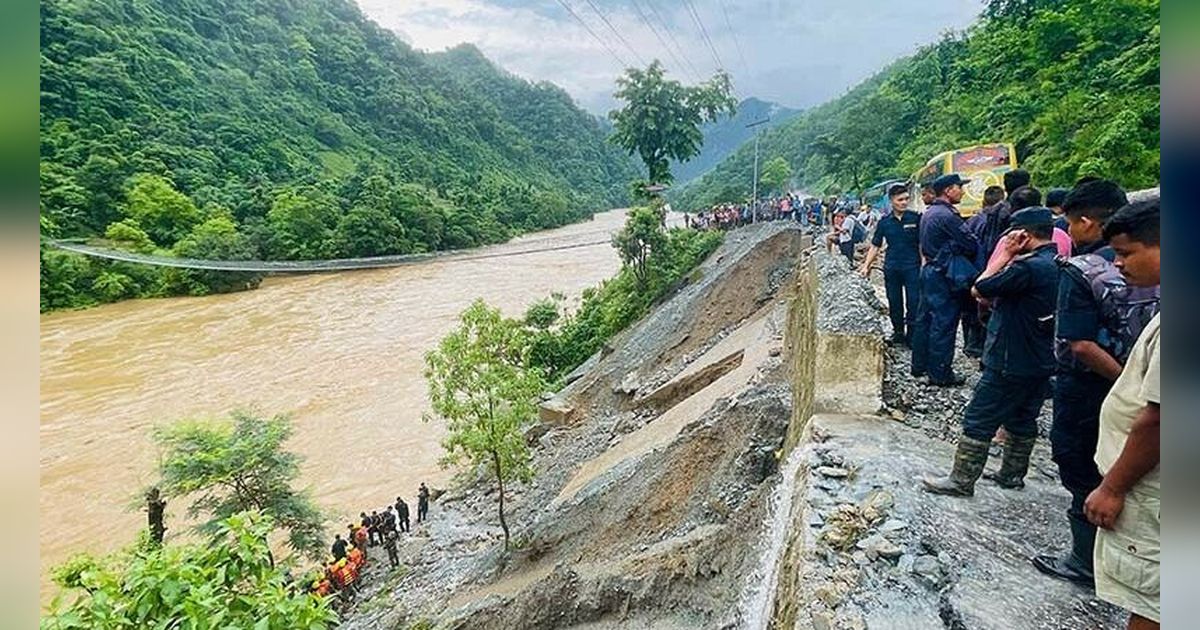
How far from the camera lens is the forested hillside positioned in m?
40.0

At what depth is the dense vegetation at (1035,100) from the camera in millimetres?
12969

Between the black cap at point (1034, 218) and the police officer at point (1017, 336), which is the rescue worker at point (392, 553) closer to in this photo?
the police officer at point (1017, 336)

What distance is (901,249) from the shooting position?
5902mm

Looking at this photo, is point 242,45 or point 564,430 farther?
point 242,45

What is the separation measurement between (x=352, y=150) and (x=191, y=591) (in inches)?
3341

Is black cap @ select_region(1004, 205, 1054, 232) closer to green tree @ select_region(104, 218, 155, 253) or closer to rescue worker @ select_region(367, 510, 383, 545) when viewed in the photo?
rescue worker @ select_region(367, 510, 383, 545)

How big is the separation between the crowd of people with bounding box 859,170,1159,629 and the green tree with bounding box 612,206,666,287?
1902 cm

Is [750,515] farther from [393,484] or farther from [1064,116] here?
[1064,116]

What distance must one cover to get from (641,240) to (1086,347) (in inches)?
866

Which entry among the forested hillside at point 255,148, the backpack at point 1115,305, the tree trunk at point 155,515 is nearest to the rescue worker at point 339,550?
the tree trunk at point 155,515

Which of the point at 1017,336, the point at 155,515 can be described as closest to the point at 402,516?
the point at 155,515

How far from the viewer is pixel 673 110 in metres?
28.4

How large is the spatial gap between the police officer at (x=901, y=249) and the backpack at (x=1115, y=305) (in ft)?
9.40

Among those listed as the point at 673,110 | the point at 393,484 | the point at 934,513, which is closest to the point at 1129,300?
the point at 934,513
